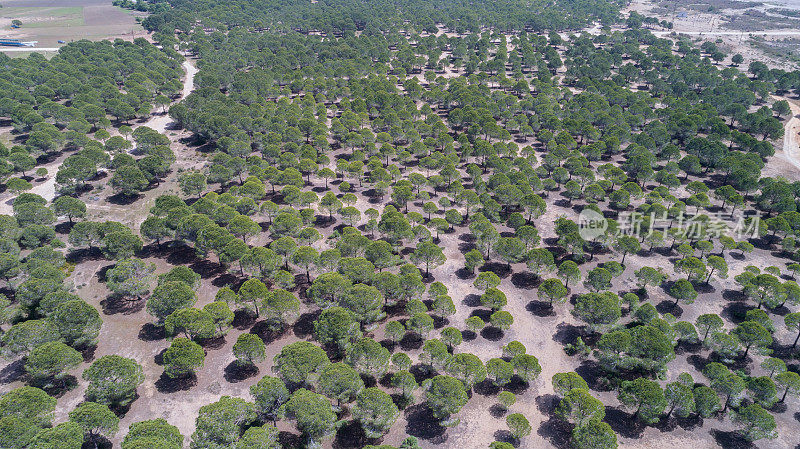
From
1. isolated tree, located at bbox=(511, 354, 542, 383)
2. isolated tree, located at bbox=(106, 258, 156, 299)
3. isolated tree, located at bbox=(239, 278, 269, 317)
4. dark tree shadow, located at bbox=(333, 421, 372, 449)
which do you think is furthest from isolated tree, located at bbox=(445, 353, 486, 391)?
isolated tree, located at bbox=(106, 258, 156, 299)

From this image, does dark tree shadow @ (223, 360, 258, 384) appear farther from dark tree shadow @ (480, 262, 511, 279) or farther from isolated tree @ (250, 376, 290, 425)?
dark tree shadow @ (480, 262, 511, 279)

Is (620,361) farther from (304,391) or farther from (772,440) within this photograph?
(304,391)

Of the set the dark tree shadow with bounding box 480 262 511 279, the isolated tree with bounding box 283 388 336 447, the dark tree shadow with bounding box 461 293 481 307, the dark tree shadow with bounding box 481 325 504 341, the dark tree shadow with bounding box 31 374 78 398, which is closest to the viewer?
the isolated tree with bounding box 283 388 336 447

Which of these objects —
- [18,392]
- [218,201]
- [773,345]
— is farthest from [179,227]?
[773,345]

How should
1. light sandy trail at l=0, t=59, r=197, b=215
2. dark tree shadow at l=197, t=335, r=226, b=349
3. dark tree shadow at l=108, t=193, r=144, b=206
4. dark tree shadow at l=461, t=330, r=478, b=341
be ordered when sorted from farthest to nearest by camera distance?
dark tree shadow at l=108, t=193, r=144, b=206, light sandy trail at l=0, t=59, r=197, b=215, dark tree shadow at l=461, t=330, r=478, b=341, dark tree shadow at l=197, t=335, r=226, b=349

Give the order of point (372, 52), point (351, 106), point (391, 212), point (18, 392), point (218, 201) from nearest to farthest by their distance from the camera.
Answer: point (18, 392) < point (391, 212) < point (218, 201) < point (351, 106) < point (372, 52)

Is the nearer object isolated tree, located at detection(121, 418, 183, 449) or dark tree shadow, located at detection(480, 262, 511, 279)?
isolated tree, located at detection(121, 418, 183, 449)

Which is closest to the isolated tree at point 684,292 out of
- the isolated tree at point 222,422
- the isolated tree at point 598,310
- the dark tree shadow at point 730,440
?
the isolated tree at point 598,310

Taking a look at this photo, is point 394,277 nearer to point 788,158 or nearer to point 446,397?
point 446,397
